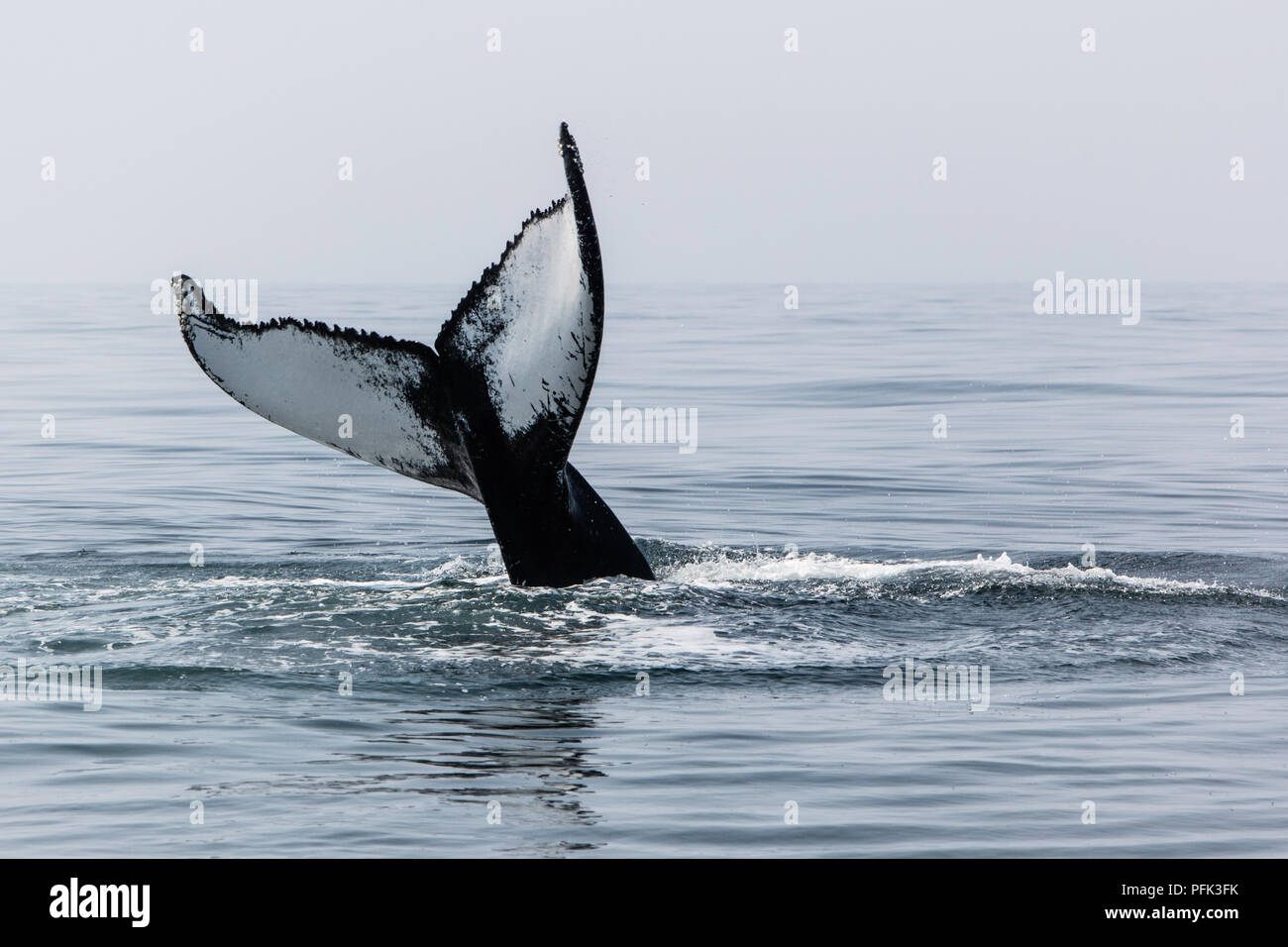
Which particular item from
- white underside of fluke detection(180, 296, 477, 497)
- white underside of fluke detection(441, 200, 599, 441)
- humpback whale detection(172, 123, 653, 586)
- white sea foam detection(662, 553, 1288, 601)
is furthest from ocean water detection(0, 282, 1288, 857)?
white underside of fluke detection(441, 200, 599, 441)

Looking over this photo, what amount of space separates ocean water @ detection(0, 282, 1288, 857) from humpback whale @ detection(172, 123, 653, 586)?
2.96 feet

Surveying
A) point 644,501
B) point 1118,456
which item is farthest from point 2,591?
point 1118,456

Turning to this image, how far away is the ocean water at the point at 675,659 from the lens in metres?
5.89

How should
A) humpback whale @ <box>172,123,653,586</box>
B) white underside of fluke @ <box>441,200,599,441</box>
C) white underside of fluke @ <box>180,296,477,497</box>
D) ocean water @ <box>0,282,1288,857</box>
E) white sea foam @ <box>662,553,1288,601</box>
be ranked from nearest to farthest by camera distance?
ocean water @ <box>0,282,1288,857</box> → white underside of fluke @ <box>441,200,599,441</box> → humpback whale @ <box>172,123,653,586</box> → white underside of fluke @ <box>180,296,477,497</box> → white sea foam @ <box>662,553,1288,601</box>

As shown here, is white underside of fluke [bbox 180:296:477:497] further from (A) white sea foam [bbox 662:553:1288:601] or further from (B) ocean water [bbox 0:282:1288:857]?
(A) white sea foam [bbox 662:553:1288:601]

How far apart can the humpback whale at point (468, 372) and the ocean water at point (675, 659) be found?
901 mm

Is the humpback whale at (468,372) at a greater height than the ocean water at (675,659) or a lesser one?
greater

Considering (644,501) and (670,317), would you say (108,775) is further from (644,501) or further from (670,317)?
(670,317)

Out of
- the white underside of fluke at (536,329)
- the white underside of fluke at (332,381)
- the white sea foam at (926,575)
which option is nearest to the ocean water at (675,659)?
the white sea foam at (926,575)

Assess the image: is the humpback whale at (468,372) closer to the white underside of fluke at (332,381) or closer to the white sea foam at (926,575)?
the white underside of fluke at (332,381)

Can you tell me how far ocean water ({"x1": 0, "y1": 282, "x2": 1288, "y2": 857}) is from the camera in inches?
232

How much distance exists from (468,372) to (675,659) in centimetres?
164

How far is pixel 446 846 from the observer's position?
215 inches
